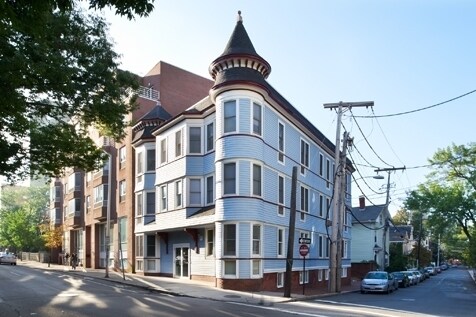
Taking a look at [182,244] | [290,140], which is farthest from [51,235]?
[290,140]

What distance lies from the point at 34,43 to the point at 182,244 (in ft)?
66.1

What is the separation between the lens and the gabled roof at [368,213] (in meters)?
66.5

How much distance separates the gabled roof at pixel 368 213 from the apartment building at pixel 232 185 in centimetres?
3051

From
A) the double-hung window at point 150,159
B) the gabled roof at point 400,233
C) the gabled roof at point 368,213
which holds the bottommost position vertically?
the gabled roof at point 400,233

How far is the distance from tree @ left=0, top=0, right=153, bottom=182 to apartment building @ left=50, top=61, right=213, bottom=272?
13.2 metres

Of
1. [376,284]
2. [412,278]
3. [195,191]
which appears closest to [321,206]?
[376,284]

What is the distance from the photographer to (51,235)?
5325 cm

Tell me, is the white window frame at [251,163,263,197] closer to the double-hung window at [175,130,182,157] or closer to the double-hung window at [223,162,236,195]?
the double-hung window at [223,162,236,195]

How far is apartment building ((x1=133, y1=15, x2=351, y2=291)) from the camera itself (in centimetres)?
2517

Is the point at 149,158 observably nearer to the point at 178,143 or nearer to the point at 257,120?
the point at 178,143

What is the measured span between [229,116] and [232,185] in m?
3.50

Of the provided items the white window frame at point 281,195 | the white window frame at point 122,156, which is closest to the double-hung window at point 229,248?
the white window frame at point 281,195

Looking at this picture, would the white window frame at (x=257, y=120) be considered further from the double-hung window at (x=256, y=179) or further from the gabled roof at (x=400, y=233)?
the gabled roof at (x=400, y=233)

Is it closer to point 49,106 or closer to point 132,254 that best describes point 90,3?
point 49,106
